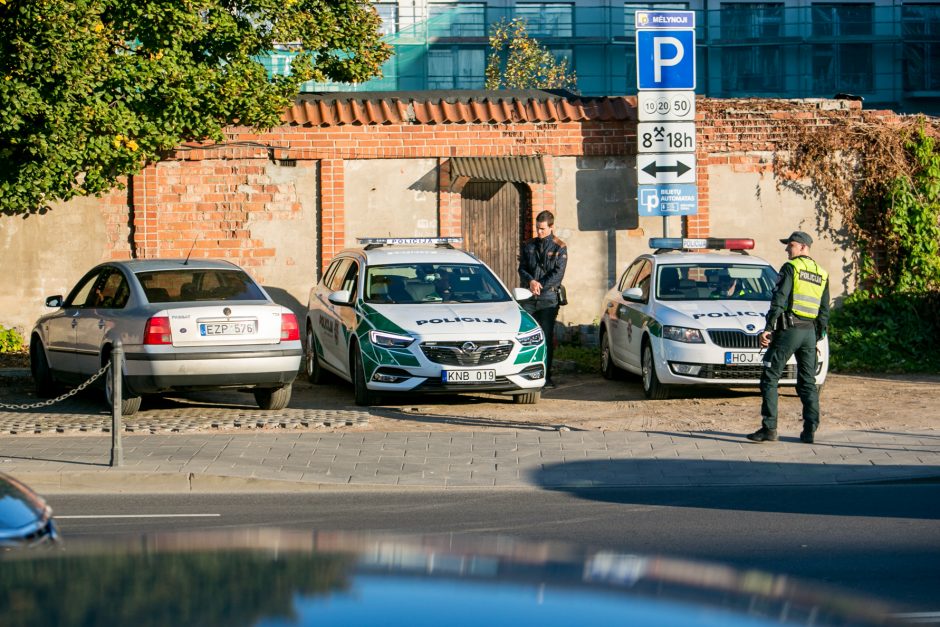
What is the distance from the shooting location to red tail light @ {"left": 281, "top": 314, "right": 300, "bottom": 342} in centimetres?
1355

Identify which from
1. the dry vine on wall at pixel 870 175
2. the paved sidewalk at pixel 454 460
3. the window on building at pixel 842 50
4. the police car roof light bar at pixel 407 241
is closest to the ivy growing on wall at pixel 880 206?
the dry vine on wall at pixel 870 175

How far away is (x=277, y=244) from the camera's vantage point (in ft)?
62.6

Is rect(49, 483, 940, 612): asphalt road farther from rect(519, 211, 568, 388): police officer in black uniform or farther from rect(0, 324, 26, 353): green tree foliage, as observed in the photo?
rect(0, 324, 26, 353): green tree foliage

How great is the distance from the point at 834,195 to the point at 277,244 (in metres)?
7.84

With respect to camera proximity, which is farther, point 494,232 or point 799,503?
point 494,232

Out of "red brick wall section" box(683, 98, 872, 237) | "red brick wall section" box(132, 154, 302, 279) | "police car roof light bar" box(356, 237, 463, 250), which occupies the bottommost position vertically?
"police car roof light bar" box(356, 237, 463, 250)

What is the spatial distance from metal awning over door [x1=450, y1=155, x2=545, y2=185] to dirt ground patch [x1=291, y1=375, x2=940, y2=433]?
134 inches

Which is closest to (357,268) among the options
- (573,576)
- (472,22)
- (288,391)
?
(288,391)

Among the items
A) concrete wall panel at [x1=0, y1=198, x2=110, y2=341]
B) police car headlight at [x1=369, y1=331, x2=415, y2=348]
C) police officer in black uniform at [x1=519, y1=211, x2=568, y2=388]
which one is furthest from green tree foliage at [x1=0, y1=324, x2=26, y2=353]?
police officer in black uniform at [x1=519, y1=211, x2=568, y2=388]

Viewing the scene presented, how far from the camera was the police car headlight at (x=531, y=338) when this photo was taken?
14227 mm

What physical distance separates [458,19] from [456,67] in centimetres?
208

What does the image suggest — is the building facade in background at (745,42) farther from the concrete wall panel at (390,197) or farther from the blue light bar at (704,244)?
the blue light bar at (704,244)

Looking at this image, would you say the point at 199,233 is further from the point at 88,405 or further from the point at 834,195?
the point at 834,195

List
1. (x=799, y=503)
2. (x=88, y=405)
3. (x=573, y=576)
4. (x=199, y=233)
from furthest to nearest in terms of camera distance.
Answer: (x=199, y=233)
(x=88, y=405)
(x=799, y=503)
(x=573, y=576)
